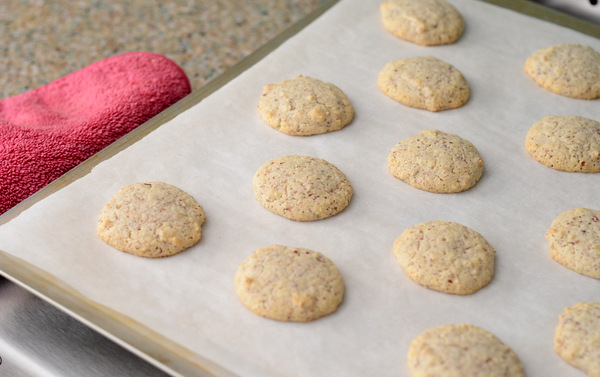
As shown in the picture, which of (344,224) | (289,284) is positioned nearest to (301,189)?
(344,224)

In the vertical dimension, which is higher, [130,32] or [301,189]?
[301,189]

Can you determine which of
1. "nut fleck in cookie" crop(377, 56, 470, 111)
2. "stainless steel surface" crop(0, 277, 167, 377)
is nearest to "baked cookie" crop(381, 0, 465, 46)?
"nut fleck in cookie" crop(377, 56, 470, 111)

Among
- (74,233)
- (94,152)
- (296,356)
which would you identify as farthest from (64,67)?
(296,356)

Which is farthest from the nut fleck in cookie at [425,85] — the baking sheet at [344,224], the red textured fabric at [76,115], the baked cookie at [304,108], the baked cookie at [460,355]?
the baked cookie at [460,355]

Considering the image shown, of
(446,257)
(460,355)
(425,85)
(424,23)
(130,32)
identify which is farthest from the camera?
(130,32)

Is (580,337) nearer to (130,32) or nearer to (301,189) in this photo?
(301,189)

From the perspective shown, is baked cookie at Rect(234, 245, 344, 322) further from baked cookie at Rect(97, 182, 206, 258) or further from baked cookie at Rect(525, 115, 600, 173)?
baked cookie at Rect(525, 115, 600, 173)

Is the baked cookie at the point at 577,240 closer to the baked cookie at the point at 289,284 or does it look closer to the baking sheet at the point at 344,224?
the baking sheet at the point at 344,224
